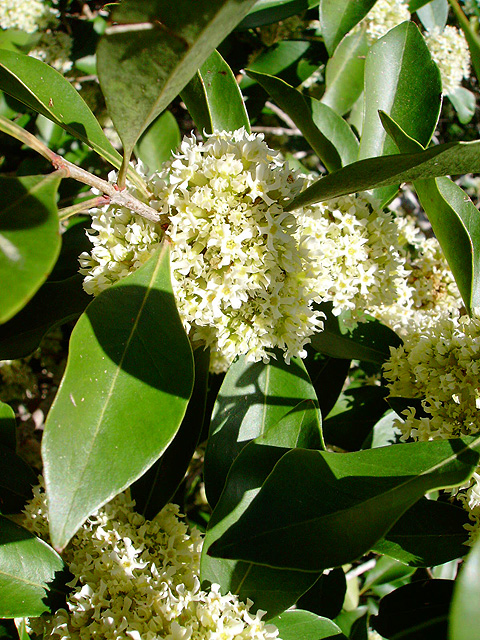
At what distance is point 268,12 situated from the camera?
7.23 feet

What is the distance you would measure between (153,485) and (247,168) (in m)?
1.07

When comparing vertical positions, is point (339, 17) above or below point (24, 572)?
above

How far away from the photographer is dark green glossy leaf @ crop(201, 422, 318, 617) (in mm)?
1229

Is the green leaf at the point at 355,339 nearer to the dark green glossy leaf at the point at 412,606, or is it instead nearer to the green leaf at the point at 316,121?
the green leaf at the point at 316,121

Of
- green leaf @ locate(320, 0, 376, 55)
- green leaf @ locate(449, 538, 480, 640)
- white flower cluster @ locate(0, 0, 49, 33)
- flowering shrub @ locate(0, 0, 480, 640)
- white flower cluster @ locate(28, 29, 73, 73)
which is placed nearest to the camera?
green leaf @ locate(449, 538, 480, 640)

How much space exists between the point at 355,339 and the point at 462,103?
2477mm

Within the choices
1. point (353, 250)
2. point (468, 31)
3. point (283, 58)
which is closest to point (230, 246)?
point (353, 250)

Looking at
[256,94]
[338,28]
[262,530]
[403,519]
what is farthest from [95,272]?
[256,94]

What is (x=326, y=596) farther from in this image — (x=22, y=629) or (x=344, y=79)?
(x=344, y=79)

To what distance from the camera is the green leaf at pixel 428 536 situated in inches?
53.0

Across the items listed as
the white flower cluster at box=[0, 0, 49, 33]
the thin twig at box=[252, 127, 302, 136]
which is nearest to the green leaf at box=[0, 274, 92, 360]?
the white flower cluster at box=[0, 0, 49, 33]

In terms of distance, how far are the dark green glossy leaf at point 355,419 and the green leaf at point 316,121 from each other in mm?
946

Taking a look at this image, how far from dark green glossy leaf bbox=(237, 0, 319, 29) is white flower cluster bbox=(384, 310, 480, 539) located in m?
1.53

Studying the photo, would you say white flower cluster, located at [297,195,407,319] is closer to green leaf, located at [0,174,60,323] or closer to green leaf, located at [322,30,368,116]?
green leaf, located at [0,174,60,323]
